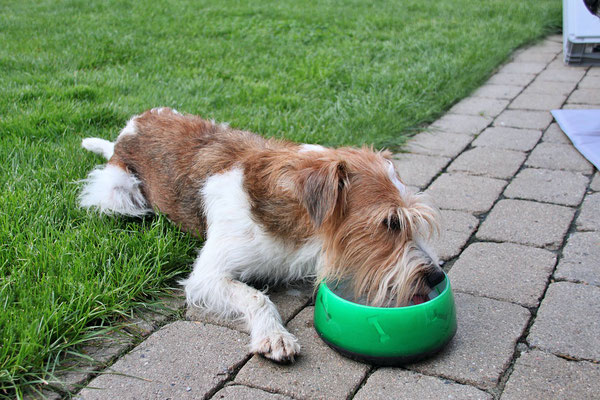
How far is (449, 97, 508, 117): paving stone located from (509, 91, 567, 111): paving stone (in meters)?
0.15

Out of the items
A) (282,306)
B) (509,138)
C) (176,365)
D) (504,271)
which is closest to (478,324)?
(504,271)

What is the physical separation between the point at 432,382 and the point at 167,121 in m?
2.67

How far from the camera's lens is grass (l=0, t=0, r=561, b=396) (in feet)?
10.7

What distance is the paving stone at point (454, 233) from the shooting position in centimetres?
395

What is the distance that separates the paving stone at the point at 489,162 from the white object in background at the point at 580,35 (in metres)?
3.28

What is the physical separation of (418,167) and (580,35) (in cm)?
412

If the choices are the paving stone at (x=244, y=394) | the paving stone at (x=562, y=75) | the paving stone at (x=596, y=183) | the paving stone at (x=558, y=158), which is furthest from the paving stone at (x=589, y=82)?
the paving stone at (x=244, y=394)

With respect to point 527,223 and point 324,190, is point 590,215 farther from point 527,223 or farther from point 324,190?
A: point 324,190

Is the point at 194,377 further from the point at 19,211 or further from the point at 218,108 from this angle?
the point at 218,108

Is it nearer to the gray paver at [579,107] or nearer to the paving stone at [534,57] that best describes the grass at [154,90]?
the paving stone at [534,57]

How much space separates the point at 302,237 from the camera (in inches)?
132

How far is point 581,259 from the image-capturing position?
12.5ft

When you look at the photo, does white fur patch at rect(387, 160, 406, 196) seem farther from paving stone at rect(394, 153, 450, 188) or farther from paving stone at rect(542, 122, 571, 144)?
paving stone at rect(542, 122, 571, 144)

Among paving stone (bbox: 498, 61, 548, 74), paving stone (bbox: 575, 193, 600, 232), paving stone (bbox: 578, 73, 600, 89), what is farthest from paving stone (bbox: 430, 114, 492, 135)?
paving stone (bbox: 498, 61, 548, 74)
